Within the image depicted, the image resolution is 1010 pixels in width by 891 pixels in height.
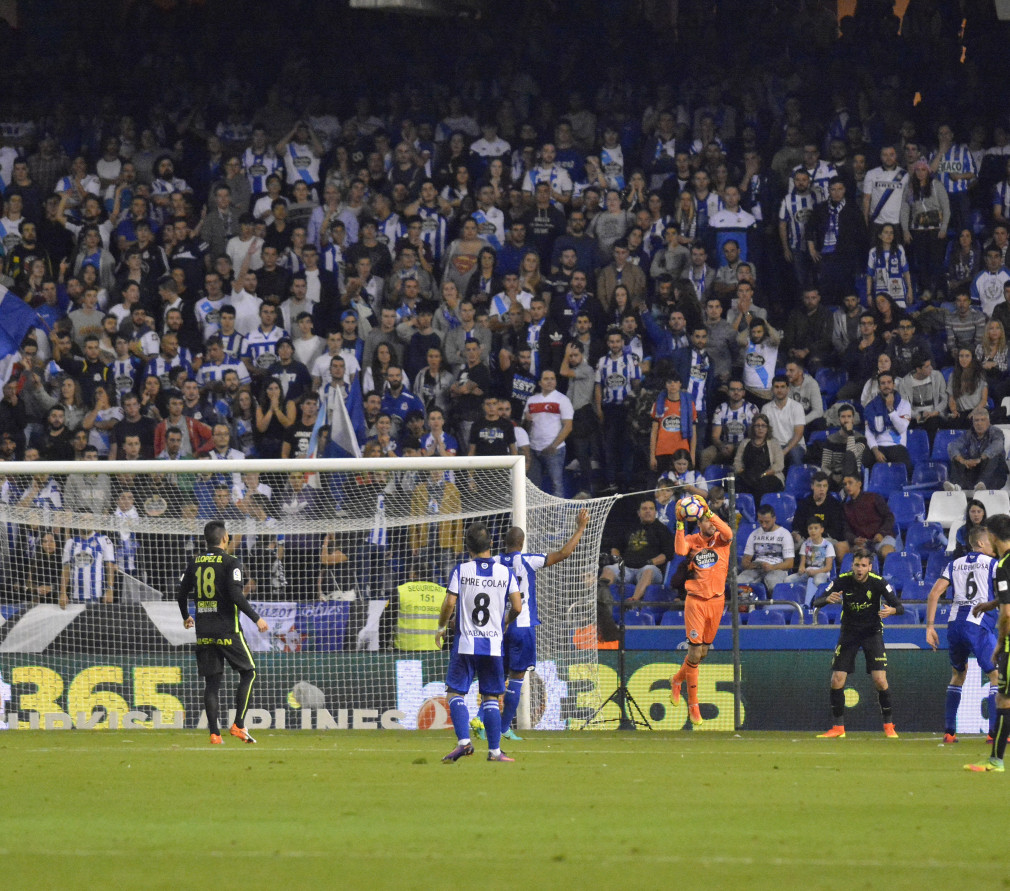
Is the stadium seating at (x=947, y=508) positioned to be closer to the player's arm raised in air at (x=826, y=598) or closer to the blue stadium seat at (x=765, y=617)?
the player's arm raised in air at (x=826, y=598)

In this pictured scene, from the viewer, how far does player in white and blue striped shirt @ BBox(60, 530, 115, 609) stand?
57.2 ft

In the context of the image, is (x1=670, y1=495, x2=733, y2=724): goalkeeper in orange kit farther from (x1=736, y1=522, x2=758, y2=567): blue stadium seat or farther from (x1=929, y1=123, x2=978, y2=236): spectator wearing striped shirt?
(x1=929, y1=123, x2=978, y2=236): spectator wearing striped shirt

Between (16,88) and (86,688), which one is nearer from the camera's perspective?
(86,688)

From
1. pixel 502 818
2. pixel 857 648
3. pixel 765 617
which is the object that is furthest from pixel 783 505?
pixel 502 818

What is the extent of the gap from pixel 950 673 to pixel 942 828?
31.6 ft

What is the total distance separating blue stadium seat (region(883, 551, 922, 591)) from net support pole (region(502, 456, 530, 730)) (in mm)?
4195

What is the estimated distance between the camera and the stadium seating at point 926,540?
17953 millimetres

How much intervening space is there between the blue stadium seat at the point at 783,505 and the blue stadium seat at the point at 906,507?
107 cm

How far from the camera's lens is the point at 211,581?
1455 cm

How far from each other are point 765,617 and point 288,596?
5.28 metres

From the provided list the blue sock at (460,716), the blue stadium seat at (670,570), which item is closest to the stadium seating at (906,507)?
the blue stadium seat at (670,570)

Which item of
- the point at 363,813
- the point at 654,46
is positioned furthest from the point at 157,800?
the point at 654,46

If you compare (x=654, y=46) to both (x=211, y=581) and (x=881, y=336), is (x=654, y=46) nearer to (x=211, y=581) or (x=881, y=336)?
(x=881, y=336)

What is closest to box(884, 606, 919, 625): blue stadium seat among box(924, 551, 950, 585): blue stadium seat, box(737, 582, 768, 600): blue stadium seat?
box(924, 551, 950, 585): blue stadium seat
